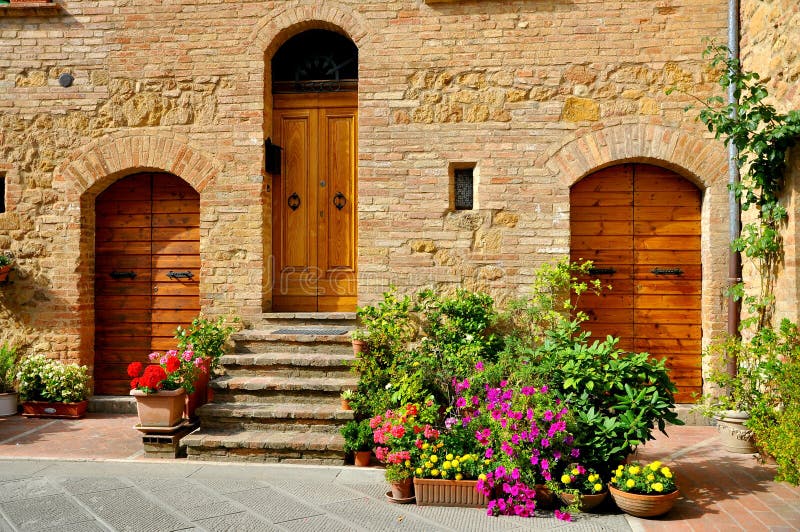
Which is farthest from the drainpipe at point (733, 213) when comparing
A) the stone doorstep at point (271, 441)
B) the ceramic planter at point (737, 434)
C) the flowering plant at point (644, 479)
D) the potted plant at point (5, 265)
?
the potted plant at point (5, 265)

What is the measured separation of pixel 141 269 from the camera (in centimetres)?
705

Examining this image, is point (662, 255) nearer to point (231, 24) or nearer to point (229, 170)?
point (229, 170)

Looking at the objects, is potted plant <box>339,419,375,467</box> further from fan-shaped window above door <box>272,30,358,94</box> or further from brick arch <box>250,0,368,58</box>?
brick arch <box>250,0,368,58</box>

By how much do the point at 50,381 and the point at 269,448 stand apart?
9.82 ft

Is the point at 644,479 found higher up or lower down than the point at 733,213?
lower down

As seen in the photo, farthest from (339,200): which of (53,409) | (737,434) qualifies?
(737,434)

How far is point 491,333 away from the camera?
631 centimetres

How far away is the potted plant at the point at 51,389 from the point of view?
6539 mm

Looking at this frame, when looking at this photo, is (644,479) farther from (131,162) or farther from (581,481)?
(131,162)

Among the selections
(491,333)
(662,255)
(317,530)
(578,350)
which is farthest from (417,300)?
(317,530)

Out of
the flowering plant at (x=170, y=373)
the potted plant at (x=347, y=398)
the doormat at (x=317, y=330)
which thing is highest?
the doormat at (x=317, y=330)

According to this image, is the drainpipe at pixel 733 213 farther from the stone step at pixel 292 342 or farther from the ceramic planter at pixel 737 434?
the stone step at pixel 292 342

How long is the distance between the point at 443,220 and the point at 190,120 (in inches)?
117

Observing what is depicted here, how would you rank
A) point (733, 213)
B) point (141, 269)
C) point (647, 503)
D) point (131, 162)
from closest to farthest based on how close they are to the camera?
1. point (647, 503)
2. point (733, 213)
3. point (131, 162)
4. point (141, 269)
